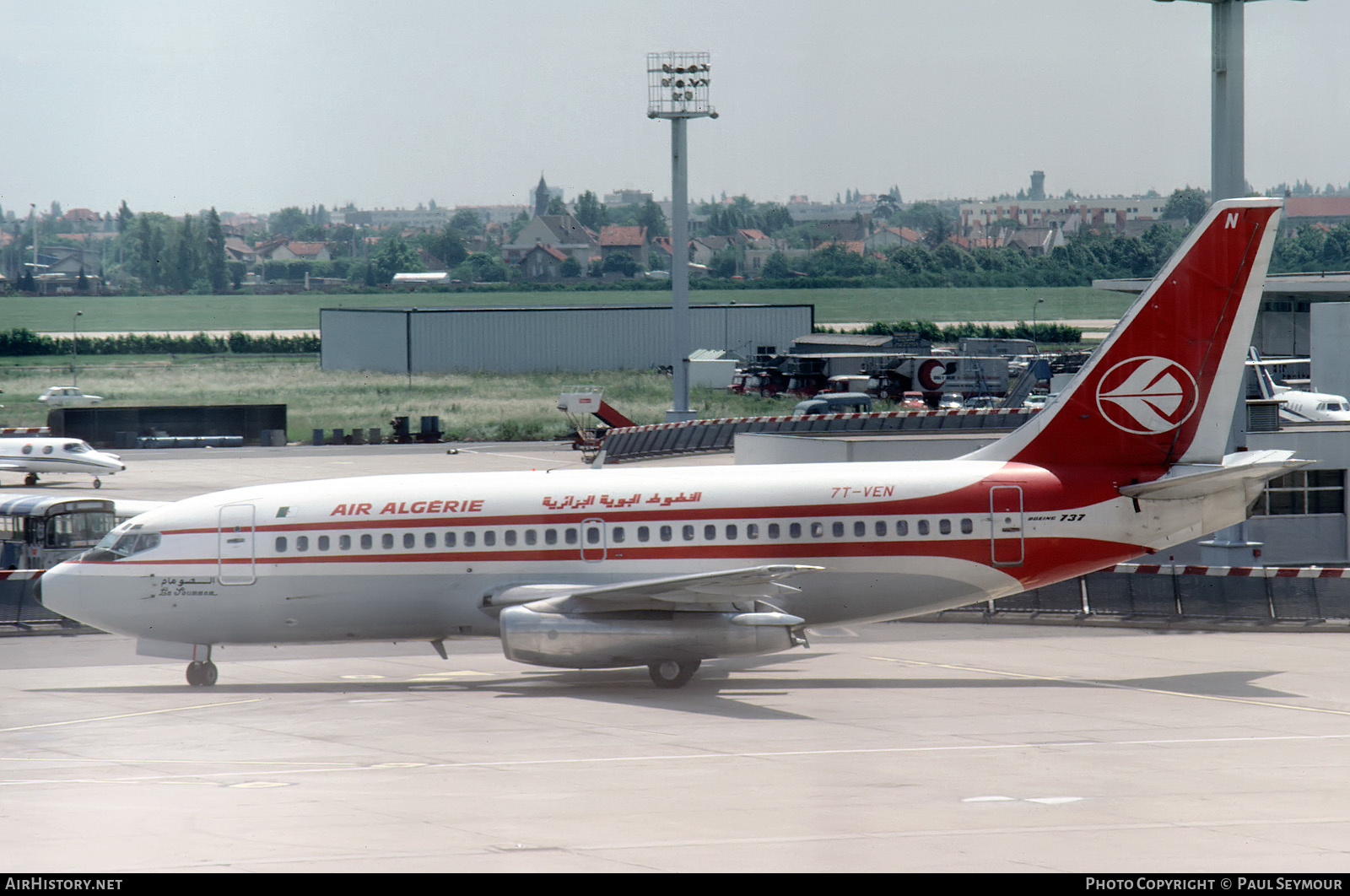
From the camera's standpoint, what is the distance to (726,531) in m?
25.1

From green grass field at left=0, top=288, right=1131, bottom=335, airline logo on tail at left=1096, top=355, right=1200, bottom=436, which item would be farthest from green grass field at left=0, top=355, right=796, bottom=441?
airline logo on tail at left=1096, top=355, right=1200, bottom=436

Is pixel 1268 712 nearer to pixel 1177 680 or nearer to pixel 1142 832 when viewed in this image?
pixel 1177 680

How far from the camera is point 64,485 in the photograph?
206 ft

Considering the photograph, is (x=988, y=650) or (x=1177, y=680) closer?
(x=1177, y=680)

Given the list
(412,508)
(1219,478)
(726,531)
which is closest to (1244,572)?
(1219,478)

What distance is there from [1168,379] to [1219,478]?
7.70ft

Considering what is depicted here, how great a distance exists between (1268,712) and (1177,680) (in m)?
2.84

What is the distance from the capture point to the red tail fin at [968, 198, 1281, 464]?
25641 mm

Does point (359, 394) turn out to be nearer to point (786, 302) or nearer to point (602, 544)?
point (786, 302)

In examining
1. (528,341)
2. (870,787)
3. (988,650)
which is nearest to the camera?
(870,787)

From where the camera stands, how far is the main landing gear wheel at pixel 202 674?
84.1 feet

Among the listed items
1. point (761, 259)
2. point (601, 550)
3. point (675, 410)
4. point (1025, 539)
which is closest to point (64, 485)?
point (675, 410)

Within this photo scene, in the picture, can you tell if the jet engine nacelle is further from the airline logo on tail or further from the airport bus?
the airport bus

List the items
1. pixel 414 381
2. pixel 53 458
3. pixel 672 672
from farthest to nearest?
1. pixel 414 381
2. pixel 53 458
3. pixel 672 672
